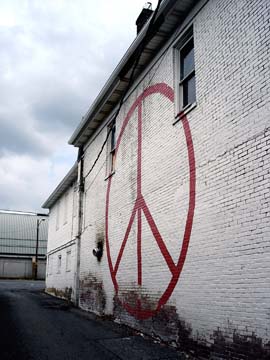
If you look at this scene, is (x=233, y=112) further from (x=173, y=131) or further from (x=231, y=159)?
(x=173, y=131)

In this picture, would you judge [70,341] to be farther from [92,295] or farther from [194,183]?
[92,295]

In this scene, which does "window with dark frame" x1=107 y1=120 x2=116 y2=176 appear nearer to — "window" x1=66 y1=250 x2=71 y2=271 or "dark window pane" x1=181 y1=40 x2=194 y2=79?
"dark window pane" x1=181 y1=40 x2=194 y2=79

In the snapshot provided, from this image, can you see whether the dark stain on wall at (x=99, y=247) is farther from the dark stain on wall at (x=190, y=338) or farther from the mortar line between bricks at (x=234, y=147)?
the mortar line between bricks at (x=234, y=147)

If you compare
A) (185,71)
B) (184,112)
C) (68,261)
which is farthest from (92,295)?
(185,71)

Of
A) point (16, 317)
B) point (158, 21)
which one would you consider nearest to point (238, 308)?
point (158, 21)

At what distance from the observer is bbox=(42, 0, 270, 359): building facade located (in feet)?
19.9

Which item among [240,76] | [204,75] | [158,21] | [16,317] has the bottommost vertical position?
[16,317]

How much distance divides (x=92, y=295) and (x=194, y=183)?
24.1 feet

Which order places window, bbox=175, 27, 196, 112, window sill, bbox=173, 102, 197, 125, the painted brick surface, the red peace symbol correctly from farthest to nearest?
1. the painted brick surface
2. window, bbox=175, 27, 196, 112
3. window sill, bbox=173, 102, 197, 125
4. the red peace symbol

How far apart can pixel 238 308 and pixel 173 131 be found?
13.3 ft

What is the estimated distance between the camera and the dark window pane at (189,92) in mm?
8475

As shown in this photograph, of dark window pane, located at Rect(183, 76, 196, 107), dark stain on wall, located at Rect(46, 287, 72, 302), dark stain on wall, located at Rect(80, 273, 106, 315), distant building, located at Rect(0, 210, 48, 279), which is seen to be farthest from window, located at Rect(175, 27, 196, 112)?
distant building, located at Rect(0, 210, 48, 279)

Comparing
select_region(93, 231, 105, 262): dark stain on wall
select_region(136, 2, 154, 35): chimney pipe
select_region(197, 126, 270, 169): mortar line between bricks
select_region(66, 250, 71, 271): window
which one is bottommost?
select_region(66, 250, 71, 271): window

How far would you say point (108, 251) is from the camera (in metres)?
12.2
